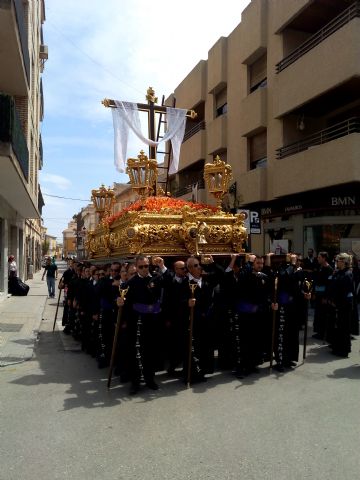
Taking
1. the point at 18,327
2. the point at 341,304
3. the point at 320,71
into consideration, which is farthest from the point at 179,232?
the point at 320,71

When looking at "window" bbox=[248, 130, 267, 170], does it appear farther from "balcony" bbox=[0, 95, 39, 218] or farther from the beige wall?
"balcony" bbox=[0, 95, 39, 218]

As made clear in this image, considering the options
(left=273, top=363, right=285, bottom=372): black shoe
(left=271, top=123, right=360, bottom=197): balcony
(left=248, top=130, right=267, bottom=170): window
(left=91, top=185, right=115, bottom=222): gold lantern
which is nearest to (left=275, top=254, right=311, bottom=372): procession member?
(left=273, top=363, right=285, bottom=372): black shoe

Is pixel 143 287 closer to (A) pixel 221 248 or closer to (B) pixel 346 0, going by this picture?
(A) pixel 221 248

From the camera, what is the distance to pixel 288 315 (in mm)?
6531

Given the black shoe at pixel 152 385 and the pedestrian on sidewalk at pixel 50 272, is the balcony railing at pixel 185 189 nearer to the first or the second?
the pedestrian on sidewalk at pixel 50 272

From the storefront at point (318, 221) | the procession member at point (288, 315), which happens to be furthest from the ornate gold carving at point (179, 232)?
the storefront at point (318, 221)

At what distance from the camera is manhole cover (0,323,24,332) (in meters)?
9.06

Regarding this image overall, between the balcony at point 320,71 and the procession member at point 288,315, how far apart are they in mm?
7777

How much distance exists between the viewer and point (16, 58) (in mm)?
10820

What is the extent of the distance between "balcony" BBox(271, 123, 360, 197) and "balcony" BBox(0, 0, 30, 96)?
8.63 m

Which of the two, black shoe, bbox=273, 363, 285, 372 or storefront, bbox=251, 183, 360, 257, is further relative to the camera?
storefront, bbox=251, 183, 360, 257

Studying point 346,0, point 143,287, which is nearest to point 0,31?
point 143,287

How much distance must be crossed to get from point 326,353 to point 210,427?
394cm

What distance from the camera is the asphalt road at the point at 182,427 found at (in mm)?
3195
